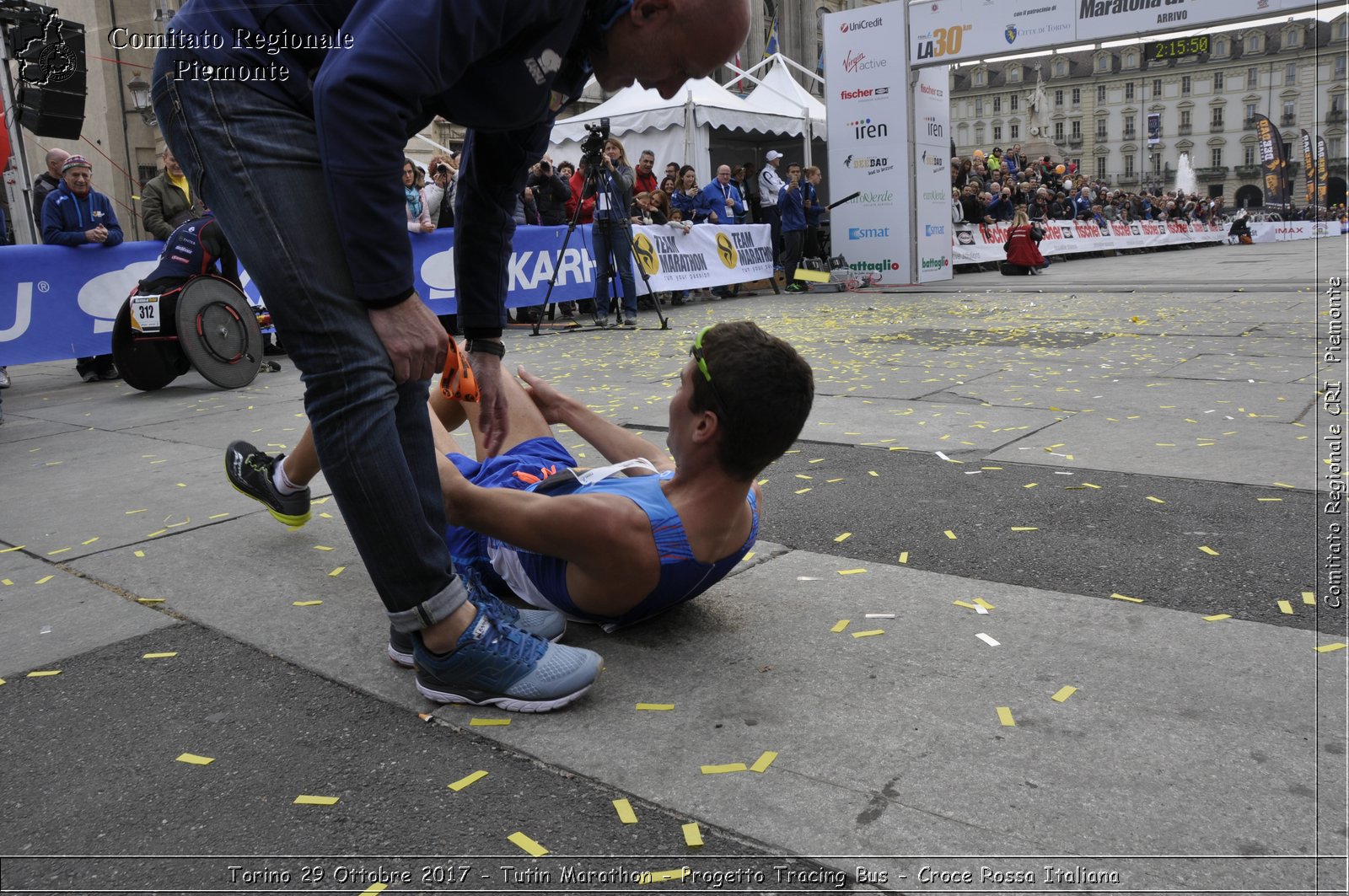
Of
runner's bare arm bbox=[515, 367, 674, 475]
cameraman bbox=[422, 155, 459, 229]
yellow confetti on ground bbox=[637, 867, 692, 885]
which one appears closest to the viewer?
yellow confetti on ground bbox=[637, 867, 692, 885]

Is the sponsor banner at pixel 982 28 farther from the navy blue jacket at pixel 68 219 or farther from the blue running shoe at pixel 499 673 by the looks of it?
the blue running shoe at pixel 499 673

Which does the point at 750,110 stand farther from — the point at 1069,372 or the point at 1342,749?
the point at 1342,749

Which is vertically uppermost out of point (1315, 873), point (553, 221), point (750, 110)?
point (750, 110)

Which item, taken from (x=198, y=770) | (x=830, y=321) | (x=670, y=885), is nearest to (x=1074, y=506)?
(x=670, y=885)

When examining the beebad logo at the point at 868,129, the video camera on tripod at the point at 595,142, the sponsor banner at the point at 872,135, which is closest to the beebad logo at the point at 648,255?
the video camera on tripod at the point at 595,142

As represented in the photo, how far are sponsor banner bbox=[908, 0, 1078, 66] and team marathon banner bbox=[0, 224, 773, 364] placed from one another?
3768 millimetres

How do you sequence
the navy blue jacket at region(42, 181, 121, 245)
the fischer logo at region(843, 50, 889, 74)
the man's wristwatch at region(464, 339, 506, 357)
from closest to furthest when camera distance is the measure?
the man's wristwatch at region(464, 339, 506, 357), the navy blue jacket at region(42, 181, 121, 245), the fischer logo at region(843, 50, 889, 74)

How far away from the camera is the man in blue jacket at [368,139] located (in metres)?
1.64

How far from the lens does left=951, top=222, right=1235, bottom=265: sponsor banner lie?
2105cm

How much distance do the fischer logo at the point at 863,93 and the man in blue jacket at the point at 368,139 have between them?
15.3 meters

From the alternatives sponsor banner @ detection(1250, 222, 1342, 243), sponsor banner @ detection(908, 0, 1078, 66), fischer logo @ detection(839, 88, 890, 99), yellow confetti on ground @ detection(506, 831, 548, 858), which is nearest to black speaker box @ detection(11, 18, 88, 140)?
yellow confetti on ground @ detection(506, 831, 548, 858)

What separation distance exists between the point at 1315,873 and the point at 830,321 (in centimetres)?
986

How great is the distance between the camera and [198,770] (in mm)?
1896

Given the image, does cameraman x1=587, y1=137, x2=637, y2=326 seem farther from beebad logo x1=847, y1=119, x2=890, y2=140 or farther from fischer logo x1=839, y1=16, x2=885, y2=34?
fischer logo x1=839, y1=16, x2=885, y2=34
